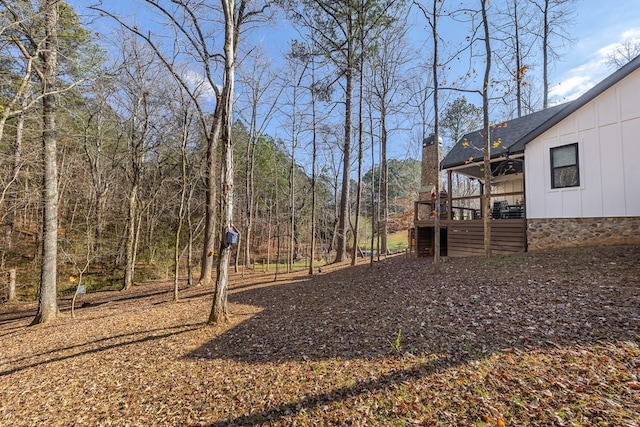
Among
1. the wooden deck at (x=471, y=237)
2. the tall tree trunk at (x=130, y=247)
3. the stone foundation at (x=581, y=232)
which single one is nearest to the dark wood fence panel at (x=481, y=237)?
the wooden deck at (x=471, y=237)

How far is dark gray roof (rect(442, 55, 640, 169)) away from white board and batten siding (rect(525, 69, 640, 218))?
193mm

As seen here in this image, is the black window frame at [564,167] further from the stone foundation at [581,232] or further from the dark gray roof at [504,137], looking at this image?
the dark gray roof at [504,137]

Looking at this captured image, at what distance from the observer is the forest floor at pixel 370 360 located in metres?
2.69

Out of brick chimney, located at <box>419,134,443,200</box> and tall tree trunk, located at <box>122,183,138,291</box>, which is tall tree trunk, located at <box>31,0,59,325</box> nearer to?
tall tree trunk, located at <box>122,183,138,291</box>

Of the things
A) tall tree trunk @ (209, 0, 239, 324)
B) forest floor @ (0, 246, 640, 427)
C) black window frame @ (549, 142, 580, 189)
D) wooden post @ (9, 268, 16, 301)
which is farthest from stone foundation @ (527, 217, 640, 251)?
wooden post @ (9, 268, 16, 301)

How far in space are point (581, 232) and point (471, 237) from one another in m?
2.94

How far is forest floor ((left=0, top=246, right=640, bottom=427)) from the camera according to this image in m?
2.69

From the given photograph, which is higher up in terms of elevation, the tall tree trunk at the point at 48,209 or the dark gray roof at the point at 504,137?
the dark gray roof at the point at 504,137

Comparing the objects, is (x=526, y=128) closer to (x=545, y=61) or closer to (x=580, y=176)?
(x=580, y=176)

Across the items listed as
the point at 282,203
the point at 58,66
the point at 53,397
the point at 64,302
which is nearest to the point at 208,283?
the point at 64,302

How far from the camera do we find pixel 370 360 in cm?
357

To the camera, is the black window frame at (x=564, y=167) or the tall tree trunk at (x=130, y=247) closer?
the black window frame at (x=564, y=167)

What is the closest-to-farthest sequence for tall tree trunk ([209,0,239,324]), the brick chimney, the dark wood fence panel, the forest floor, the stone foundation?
1. the forest floor
2. tall tree trunk ([209,0,239,324])
3. the stone foundation
4. the dark wood fence panel
5. the brick chimney

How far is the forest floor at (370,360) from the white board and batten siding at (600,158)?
1419 mm
